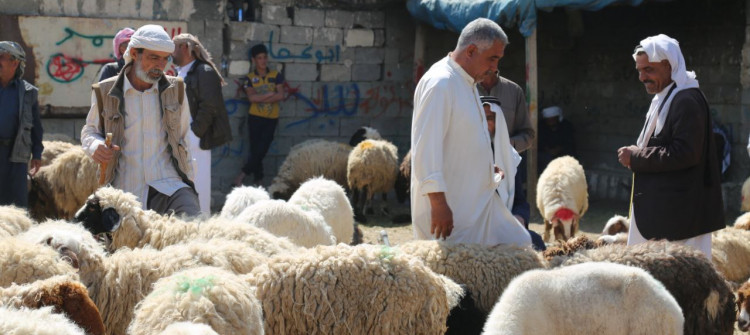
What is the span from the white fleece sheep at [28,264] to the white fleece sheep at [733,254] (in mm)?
5159

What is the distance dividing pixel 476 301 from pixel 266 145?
843 centimetres

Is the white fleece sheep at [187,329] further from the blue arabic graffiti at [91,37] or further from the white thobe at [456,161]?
the blue arabic graffiti at [91,37]

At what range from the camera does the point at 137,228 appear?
203 inches

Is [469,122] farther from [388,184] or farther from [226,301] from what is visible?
[388,184]

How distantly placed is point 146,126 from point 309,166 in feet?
21.2

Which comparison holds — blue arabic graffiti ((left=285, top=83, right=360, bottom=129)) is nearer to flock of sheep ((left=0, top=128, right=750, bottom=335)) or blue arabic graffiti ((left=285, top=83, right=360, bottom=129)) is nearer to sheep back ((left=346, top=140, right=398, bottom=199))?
sheep back ((left=346, top=140, right=398, bottom=199))

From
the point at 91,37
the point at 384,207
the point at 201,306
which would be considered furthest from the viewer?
the point at 384,207

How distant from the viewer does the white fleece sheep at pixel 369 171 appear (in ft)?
38.6

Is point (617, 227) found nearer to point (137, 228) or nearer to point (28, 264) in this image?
point (137, 228)

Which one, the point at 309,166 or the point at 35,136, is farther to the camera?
the point at 309,166

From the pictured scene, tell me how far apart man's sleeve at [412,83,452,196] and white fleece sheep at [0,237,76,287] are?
175cm

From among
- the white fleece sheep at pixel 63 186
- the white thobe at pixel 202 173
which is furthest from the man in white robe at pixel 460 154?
the white fleece sheep at pixel 63 186

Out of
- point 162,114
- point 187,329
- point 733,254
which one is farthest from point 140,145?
point 733,254

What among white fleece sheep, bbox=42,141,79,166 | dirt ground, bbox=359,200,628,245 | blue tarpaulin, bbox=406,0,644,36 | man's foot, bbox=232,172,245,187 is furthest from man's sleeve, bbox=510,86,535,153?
man's foot, bbox=232,172,245,187
